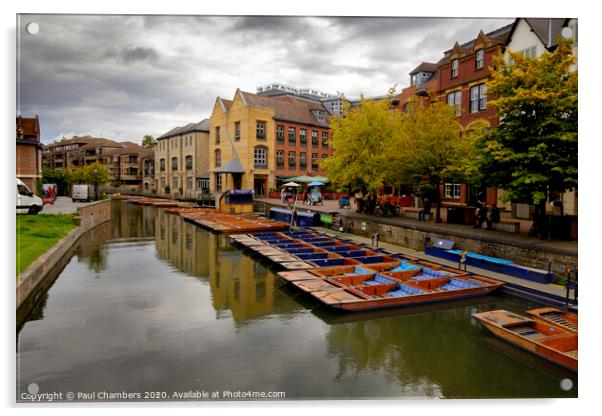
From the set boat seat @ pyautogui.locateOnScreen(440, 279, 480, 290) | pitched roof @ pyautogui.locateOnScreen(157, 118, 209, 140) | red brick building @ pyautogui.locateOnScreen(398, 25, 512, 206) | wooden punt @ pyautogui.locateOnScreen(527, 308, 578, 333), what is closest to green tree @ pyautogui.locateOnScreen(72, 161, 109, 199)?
pitched roof @ pyautogui.locateOnScreen(157, 118, 209, 140)

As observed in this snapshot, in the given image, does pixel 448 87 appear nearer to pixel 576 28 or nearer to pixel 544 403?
pixel 576 28

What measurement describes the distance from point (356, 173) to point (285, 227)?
19.9 feet

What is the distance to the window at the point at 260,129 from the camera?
46803mm

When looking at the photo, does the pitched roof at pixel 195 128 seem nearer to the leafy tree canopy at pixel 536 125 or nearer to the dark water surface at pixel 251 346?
the dark water surface at pixel 251 346

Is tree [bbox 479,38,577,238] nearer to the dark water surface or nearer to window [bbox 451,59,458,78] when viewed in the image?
the dark water surface

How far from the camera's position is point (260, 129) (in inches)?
1854

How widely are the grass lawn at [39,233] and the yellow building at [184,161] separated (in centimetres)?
3558

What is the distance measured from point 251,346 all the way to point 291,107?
1722 inches

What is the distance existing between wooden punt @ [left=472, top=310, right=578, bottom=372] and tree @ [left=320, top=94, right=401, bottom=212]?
15429 mm

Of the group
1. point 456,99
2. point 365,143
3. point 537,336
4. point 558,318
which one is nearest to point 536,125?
point 558,318

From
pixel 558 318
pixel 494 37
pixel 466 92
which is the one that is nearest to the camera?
pixel 558 318

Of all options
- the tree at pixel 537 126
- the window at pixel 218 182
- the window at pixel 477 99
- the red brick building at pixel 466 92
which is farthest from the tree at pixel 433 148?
the window at pixel 218 182

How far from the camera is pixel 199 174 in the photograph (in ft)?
199

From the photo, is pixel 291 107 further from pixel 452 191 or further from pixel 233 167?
pixel 452 191
